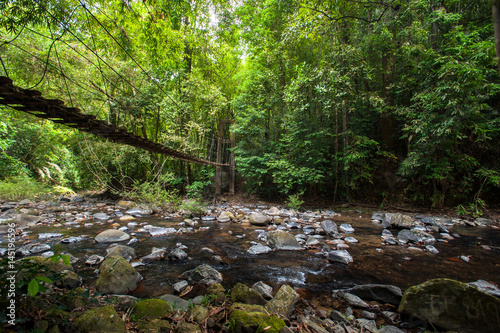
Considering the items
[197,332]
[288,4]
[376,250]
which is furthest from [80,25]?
[288,4]

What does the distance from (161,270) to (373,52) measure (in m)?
6.97

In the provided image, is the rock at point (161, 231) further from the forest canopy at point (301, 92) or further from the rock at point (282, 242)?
the forest canopy at point (301, 92)

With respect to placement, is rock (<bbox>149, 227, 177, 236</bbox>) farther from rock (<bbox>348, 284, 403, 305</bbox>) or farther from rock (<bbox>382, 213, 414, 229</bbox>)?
rock (<bbox>382, 213, 414, 229</bbox>)

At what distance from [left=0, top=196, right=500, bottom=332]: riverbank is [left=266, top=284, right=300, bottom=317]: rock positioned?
1 centimetres

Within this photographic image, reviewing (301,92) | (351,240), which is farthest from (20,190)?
(351,240)

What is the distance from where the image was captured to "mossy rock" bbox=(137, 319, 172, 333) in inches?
42.2

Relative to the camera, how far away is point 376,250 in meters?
2.78

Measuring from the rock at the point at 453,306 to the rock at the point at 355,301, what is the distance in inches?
9.0

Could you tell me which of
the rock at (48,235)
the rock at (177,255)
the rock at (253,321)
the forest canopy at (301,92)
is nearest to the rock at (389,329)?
the rock at (253,321)

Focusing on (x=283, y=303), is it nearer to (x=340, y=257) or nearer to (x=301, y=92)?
(x=340, y=257)

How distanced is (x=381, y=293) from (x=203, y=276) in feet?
Answer: 4.77

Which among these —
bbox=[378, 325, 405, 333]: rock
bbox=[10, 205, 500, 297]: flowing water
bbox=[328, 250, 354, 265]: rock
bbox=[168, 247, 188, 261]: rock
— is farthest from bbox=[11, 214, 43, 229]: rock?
bbox=[378, 325, 405, 333]: rock

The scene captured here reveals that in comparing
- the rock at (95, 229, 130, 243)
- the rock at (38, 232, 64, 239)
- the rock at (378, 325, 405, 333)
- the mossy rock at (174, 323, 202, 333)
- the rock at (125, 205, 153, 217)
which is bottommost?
the rock at (125, 205, 153, 217)

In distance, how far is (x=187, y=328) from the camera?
1.08m
